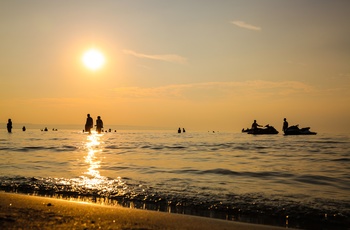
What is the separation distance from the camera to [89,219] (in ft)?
14.9

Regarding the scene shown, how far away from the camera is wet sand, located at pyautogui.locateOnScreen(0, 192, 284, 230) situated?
4.20 m

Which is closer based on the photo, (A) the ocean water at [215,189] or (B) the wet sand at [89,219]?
(B) the wet sand at [89,219]

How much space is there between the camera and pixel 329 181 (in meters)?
9.05

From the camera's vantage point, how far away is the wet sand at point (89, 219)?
165 inches

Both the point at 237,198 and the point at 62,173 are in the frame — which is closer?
the point at 237,198

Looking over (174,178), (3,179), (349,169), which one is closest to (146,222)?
(174,178)

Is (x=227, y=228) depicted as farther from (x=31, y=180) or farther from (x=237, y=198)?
(x=31, y=180)

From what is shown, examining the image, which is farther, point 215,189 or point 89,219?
A: point 215,189

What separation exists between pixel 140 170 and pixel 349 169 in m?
7.55

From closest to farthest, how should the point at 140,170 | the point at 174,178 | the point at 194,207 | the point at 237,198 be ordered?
1. the point at 194,207
2. the point at 237,198
3. the point at 174,178
4. the point at 140,170

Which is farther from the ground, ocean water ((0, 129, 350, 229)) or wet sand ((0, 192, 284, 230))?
wet sand ((0, 192, 284, 230))

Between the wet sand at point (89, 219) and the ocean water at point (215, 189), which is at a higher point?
the wet sand at point (89, 219)

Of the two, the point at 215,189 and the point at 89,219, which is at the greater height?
the point at 89,219

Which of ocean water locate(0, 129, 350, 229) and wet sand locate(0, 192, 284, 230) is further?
ocean water locate(0, 129, 350, 229)
